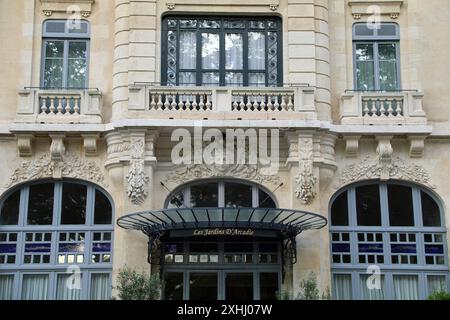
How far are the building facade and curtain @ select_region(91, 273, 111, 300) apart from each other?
56 millimetres

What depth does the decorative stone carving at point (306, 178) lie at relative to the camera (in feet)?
66.5

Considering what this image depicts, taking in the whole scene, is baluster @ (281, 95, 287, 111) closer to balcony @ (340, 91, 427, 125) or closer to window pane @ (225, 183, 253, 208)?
balcony @ (340, 91, 427, 125)

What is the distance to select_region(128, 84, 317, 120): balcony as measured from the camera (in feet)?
67.6

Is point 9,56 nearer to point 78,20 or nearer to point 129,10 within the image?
point 78,20

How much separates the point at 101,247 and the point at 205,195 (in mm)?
2935

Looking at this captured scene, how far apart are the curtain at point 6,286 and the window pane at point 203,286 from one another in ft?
14.7

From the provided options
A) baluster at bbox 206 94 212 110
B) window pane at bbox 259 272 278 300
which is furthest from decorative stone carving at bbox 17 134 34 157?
window pane at bbox 259 272 278 300

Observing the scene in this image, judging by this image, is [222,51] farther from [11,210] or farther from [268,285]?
[11,210]

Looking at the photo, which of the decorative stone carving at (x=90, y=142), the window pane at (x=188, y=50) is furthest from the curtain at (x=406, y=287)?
the decorative stone carving at (x=90, y=142)

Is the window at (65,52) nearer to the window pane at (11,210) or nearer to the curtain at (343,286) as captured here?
the window pane at (11,210)

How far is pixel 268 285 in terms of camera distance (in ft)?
67.8

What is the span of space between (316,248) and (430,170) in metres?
3.76
